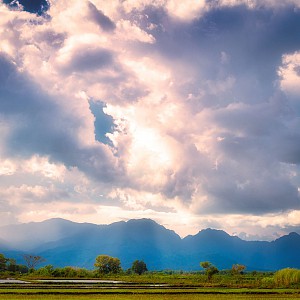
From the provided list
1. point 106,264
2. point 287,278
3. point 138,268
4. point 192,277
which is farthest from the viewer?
point 138,268

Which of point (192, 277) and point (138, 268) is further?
point (138, 268)

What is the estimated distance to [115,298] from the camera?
50.1 meters

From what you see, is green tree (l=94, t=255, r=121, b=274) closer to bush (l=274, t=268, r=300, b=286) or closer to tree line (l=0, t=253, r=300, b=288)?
tree line (l=0, t=253, r=300, b=288)

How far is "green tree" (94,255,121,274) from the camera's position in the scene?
135 m

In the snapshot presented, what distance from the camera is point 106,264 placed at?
136375 millimetres

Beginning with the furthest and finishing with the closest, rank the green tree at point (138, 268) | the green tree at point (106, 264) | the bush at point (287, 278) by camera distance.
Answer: the green tree at point (138, 268)
the green tree at point (106, 264)
the bush at point (287, 278)

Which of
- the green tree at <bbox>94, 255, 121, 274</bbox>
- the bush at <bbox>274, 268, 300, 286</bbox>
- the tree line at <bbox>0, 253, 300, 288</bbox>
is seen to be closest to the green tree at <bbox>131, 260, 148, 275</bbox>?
the tree line at <bbox>0, 253, 300, 288</bbox>

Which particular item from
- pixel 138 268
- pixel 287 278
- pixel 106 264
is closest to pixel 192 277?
pixel 106 264

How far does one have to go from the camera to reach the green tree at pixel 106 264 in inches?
5315

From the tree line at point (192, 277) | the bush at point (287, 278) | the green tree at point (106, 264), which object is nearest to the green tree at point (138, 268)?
the tree line at point (192, 277)

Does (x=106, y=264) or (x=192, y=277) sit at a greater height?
(x=106, y=264)

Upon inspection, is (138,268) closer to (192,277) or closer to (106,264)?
(106,264)

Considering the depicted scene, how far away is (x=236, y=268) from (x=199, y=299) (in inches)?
3584

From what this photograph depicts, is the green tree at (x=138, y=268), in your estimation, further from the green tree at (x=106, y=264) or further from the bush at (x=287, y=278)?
the bush at (x=287, y=278)
